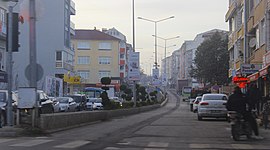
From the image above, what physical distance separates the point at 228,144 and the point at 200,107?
1425 centimetres

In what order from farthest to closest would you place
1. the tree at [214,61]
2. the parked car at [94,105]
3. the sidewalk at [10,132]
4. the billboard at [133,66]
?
1. the tree at [214,61]
2. the billboard at [133,66]
3. the parked car at [94,105]
4. the sidewalk at [10,132]

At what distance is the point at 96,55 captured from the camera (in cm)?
10412

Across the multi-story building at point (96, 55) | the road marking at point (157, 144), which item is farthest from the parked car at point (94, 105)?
the multi-story building at point (96, 55)

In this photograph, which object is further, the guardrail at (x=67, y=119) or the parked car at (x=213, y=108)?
the parked car at (x=213, y=108)

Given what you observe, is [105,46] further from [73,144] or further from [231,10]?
[73,144]

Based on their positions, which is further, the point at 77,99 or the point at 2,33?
the point at 2,33

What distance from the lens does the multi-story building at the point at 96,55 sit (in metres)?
103

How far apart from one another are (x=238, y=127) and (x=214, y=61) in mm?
57992

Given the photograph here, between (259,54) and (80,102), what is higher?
(259,54)

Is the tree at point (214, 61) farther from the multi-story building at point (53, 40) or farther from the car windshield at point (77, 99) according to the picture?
the car windshield at point (77, 99)

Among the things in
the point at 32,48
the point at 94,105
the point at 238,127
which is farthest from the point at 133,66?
the point at 238,127

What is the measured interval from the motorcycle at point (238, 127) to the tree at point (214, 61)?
56939 mm

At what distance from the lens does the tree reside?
239 feet

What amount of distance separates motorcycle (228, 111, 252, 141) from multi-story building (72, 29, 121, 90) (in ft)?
286
